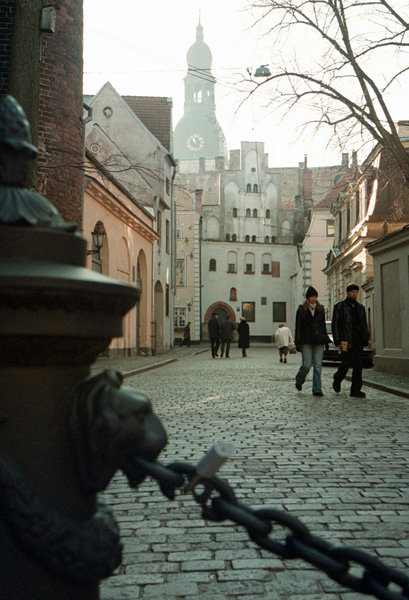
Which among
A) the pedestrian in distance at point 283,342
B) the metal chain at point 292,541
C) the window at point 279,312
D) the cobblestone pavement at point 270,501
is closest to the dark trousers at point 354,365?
the cobblestone pavement at point 270,501

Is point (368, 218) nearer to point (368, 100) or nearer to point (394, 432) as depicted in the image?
point (368, 100)

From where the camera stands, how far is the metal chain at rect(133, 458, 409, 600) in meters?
1.29

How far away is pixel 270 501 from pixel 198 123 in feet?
546

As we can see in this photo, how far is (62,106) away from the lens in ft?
47.2

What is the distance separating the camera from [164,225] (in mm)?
37125

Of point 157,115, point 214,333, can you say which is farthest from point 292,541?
point 157,115

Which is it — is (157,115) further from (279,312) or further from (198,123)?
(198,123)

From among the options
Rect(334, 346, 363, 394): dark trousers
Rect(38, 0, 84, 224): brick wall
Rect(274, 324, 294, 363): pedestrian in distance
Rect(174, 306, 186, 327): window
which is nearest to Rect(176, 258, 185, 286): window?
Rect(174, 306, 186, 327): window

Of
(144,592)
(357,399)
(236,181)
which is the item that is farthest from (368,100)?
(236,181)

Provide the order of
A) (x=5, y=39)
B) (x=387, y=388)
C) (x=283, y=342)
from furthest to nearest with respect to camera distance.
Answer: (x=283, y=342), (x=5, y=39), (x=387, y=388)

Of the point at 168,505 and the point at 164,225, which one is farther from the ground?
the point at 164,225

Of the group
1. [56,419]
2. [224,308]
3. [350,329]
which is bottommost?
[56,419]

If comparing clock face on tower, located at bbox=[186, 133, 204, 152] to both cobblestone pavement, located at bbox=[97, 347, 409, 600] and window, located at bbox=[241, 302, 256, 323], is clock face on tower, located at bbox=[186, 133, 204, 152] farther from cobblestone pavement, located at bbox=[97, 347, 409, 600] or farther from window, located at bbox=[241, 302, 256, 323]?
cobblestone pavement, located at bbox=[97, 347, 409, 600]

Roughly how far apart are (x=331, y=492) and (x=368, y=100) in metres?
13.9
